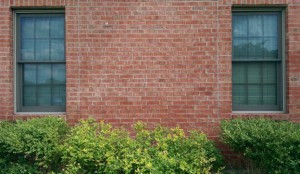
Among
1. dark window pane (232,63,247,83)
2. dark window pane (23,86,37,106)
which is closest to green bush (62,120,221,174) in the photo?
dark window pane (23,86,37,106)

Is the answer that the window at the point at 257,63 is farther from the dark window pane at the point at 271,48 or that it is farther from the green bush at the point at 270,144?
the green bush at the point at 270,144

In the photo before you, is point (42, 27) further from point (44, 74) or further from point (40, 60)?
point (44, 74)

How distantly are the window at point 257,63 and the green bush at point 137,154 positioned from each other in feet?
5.17

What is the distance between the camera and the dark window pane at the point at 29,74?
7117mm

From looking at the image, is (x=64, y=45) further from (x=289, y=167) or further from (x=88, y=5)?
(x=289, y=167)

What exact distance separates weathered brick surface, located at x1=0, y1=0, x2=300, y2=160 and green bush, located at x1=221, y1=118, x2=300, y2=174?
1010mm

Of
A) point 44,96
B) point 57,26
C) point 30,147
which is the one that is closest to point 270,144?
point 30,147

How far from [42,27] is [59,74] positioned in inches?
40.5

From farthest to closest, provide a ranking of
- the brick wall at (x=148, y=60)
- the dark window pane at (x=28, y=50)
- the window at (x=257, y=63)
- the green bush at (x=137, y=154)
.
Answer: the dark window pane at (x=28, y=50) < the window at (x=257, y=63) < the brick wall at (x=148, y=60) < the green bush at (x=137, y=154)

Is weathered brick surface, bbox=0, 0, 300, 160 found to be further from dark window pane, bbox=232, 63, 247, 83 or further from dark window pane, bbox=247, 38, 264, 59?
dark window pane, bbox=247, 38, 264, 59

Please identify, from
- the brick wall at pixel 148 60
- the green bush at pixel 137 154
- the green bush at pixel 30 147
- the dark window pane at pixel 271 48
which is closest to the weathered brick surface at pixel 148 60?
the brick wall at pixel 148 60

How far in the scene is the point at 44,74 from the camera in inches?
280

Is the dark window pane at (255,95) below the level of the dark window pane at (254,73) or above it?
below

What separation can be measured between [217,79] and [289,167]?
214 cm
